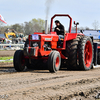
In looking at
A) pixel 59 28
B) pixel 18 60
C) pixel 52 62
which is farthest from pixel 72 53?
pixel 18 60

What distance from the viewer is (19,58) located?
7.88 meters

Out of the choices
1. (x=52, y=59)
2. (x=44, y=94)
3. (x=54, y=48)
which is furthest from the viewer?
(x=54, y=48)

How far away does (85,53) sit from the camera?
912 centimetres

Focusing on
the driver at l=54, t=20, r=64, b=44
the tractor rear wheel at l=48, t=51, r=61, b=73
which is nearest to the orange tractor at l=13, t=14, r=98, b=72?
the tractor rear wheel at l=48, t=51, r=61, b=73

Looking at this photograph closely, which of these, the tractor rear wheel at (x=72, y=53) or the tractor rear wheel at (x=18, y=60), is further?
the tractor rear wheel at (x=72, y=53)

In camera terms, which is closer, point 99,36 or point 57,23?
point 57,23

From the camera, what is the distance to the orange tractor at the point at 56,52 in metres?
7.52

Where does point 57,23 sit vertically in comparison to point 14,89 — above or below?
above

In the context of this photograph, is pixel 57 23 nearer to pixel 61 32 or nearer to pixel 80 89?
pixel 61 32

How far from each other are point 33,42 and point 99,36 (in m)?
26.2

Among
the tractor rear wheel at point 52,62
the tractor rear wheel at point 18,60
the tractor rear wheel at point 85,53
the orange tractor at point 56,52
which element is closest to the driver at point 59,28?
the orange tractor at point 56,52

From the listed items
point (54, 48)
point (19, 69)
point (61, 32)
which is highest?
point (61, 32)

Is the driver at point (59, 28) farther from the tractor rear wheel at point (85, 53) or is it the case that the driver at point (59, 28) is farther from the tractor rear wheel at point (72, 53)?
the tractor rear wheel at point (85, 53)

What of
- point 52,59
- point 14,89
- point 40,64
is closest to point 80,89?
point 14,89
